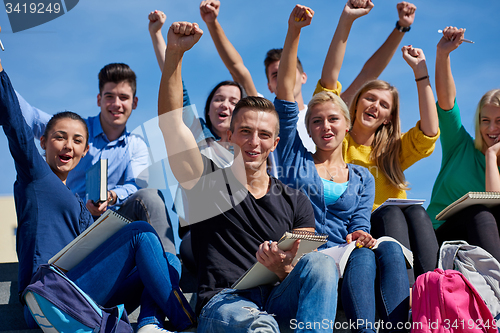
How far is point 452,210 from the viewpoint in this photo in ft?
8.91

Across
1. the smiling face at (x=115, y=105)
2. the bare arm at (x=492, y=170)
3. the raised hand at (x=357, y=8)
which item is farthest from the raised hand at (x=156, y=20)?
the bare arm at (x=492, y=170)

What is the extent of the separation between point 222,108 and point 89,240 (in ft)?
5.27

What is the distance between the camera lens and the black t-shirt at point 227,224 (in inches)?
83.1

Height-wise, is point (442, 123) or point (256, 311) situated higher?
point (442, 123)

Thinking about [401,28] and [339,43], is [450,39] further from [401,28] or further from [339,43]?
[339,43]

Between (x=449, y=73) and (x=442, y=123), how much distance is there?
0.35m

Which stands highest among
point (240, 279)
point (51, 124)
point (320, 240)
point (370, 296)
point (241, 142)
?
point (51, 124)

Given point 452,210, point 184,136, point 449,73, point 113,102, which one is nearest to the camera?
point 184,136

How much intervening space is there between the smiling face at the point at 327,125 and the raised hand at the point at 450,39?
108cm

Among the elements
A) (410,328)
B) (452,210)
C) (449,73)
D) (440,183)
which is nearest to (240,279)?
(410,328)

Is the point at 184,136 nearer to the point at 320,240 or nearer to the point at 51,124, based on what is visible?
the point at 320,240

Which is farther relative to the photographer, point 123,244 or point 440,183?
point 440,183

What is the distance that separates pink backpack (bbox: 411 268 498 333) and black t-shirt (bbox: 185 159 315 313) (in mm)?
602

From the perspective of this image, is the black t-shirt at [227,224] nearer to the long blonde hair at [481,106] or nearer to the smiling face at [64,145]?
the smiling face at [64,145]
